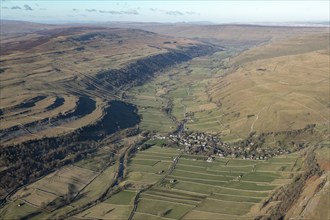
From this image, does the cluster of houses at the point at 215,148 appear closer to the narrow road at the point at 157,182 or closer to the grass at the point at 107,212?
the narrow road at the point at 157,182

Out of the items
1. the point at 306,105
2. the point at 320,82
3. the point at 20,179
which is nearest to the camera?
the point at 20,179

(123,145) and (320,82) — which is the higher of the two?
(320,82)

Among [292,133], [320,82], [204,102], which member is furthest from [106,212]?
[320,82]

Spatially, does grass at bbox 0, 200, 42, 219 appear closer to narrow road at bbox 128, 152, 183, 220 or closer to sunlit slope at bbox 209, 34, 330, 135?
narrow road at bbox 128, 152, 183, 220

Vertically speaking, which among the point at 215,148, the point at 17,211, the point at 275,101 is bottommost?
the point at 17,211

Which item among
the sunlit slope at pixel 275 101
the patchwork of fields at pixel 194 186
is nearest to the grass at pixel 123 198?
the patchwork of fields at pixel 194 186

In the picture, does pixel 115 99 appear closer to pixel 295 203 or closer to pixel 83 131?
pixel 83 131

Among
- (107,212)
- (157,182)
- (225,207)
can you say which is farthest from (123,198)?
(225,207)

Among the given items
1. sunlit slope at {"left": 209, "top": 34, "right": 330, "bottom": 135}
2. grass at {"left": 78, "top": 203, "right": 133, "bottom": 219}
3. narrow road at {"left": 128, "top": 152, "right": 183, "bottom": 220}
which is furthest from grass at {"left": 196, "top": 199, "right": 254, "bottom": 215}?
sunlit slope at {"left": 209, "top": 34, "right": 330, "bottom": 135}

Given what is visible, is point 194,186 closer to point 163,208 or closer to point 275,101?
point 163,208
